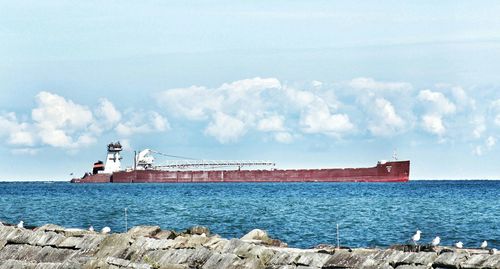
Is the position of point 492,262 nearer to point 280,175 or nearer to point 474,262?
point 474,262

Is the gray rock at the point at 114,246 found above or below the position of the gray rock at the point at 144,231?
below

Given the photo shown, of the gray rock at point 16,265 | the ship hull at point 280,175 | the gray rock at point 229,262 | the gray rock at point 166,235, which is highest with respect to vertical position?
the ship hull at point 280,175

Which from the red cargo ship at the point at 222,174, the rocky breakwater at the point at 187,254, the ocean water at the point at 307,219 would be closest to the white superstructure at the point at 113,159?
the red cargo ship at the point at 222,174

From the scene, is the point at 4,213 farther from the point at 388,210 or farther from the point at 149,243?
the point at 149,243

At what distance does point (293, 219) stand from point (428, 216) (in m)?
8.37

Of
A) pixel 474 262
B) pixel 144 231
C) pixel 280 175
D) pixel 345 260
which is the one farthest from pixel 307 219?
pixel 280 175

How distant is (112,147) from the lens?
14862 centimetres

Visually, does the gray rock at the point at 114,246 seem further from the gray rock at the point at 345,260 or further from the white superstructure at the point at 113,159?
the white superstructure at the point at 113,159

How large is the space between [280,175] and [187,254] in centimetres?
11263

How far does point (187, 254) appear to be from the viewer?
19.4 metres

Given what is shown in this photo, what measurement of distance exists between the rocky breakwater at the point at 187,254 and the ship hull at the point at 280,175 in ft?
330

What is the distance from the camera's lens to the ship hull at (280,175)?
12262 cm

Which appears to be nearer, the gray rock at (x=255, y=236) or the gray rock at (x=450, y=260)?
the gray rock at (x=450, y=260)

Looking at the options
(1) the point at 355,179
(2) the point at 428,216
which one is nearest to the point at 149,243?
(2) the point at 428,216
